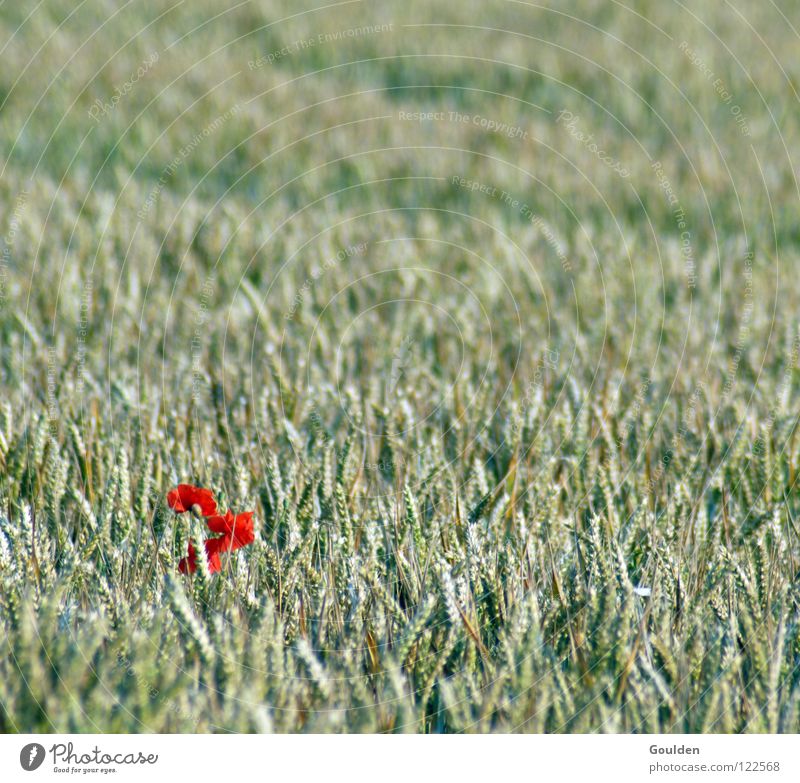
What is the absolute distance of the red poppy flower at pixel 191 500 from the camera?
220 cm

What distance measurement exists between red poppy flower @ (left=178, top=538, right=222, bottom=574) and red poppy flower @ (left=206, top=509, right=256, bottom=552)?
2 cm

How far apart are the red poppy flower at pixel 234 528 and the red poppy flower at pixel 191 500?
0.10 feet

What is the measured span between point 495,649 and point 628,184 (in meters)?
3.54

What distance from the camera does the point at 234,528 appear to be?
2.14m
